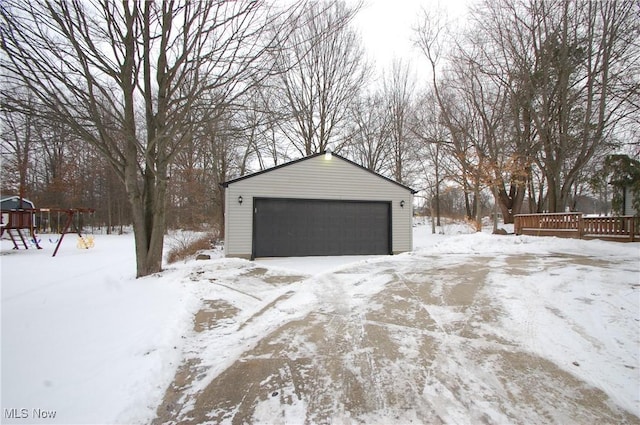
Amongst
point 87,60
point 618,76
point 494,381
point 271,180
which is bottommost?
point 494,381

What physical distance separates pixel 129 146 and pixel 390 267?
658 centimetres

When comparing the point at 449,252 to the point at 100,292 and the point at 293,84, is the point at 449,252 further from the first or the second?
the point at 293,84

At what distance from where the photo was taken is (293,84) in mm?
16609

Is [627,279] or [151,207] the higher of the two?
[151,207]

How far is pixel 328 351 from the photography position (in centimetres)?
300

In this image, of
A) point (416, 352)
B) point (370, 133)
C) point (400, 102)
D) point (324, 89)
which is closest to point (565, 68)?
point (400, 102)

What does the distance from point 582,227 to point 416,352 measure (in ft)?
40.0

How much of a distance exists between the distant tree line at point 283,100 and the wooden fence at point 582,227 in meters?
2.77

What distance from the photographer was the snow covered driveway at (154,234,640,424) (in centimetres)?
214

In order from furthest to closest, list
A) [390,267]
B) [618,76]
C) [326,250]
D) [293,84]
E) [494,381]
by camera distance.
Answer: [293,84] → [618,76] → [326,250] → [390,267] → [494,381]

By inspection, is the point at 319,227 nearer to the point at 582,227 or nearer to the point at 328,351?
the point at 328,351

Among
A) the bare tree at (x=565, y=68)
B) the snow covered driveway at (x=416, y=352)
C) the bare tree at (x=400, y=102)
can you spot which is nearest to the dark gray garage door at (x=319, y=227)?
the snow covered driveway at (x=416, y=352)

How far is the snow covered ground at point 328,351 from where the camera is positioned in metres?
2.14

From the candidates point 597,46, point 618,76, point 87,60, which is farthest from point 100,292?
point 597,46
